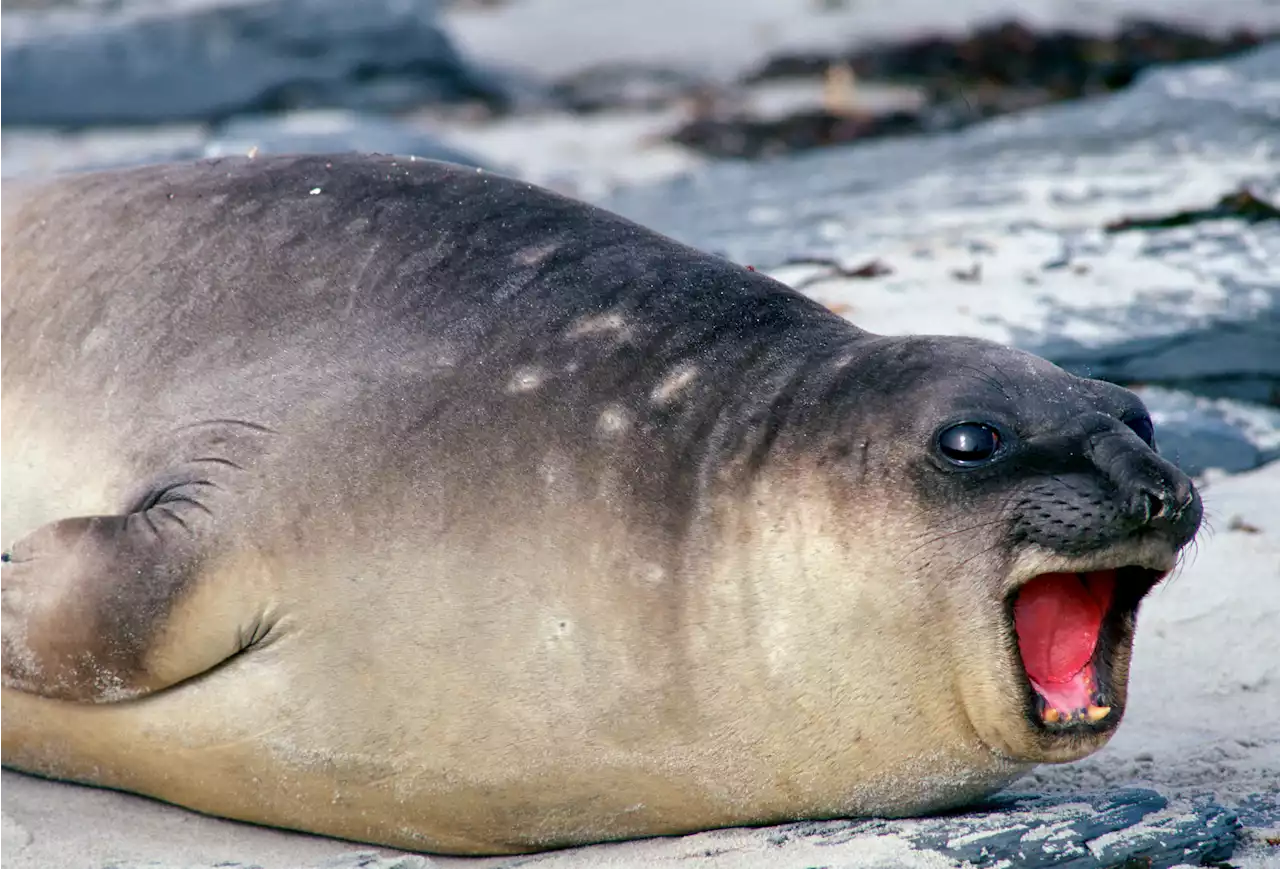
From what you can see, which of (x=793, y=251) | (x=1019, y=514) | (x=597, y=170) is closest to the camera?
(x=1019, y=514)

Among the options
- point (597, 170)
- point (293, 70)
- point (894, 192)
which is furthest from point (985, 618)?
point (293, 70)

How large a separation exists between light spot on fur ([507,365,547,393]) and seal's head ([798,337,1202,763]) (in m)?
0.60

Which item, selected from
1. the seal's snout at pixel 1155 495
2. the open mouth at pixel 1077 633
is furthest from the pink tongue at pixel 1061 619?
the seal's snout at pixel 1155 495

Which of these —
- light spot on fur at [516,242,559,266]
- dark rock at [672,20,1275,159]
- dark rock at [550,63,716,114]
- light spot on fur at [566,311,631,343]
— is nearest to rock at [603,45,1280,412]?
dark rock at [672,20,1275,159]

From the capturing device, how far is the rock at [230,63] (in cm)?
1189

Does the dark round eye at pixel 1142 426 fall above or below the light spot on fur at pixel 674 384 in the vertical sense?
below

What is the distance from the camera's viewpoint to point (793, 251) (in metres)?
6.41

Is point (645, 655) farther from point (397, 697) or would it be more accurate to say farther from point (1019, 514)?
point (1019, 514)

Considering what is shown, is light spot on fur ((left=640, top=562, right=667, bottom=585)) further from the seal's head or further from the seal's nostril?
the seal's nostril

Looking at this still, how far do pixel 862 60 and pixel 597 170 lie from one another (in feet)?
11.5

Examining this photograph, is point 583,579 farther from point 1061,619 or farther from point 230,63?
point 230,63

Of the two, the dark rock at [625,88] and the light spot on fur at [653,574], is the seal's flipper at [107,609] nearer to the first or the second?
the light spot on fur at [653,574]

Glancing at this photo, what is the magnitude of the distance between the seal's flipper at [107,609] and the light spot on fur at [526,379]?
1.99 feet

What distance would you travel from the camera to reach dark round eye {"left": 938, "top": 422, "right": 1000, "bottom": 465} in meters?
3.07
